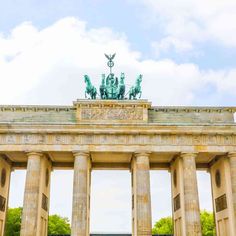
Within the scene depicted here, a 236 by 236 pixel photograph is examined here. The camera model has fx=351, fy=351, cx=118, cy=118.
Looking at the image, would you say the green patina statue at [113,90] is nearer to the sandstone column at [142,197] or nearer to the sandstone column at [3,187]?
the sandstone column at [142,197]

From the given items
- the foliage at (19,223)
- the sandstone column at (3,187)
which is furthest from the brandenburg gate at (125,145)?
the foliage at (19,223)

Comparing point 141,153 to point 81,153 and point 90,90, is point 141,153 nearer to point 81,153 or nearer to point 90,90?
point 81,153

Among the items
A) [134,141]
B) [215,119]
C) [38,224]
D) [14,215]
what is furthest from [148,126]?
[14,215]

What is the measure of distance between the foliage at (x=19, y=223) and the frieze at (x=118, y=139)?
29.9 m

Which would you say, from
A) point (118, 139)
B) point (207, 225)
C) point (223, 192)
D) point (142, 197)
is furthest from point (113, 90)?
point (207, 225)

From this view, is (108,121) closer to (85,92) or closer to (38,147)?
(85,92)

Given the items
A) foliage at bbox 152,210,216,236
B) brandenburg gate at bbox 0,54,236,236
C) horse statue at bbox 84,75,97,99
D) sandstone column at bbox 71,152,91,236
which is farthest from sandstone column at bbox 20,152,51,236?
foliage at bbox 152,210,216,236

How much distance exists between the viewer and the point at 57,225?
64562mm

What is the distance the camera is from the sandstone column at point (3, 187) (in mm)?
31581

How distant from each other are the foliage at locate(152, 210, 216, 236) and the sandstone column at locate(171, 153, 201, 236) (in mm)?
27213

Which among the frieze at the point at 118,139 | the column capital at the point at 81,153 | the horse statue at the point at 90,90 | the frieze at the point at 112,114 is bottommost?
the column capital at the point at 81,153

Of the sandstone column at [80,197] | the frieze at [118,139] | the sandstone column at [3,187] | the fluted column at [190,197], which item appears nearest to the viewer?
the sandstone column at [80,197]

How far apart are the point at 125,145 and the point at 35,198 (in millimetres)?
8458

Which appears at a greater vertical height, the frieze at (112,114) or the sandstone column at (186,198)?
the frieze at (112,114)
